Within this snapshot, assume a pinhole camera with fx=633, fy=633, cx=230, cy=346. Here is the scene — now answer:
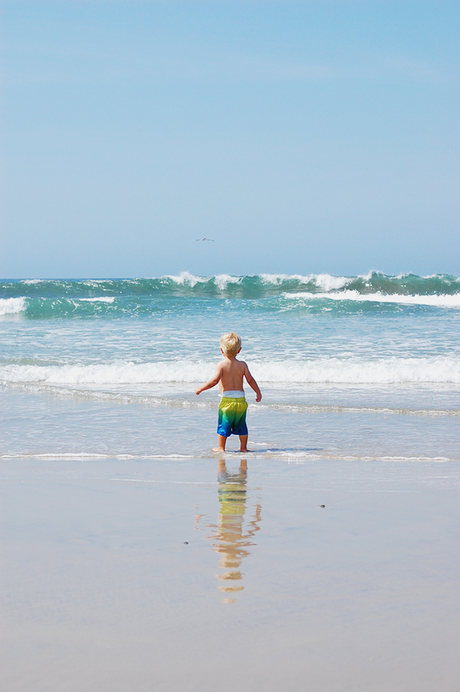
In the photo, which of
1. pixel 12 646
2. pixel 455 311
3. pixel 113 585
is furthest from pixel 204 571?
pixel 455 311

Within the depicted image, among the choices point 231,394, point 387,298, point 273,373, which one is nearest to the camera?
point 231,394

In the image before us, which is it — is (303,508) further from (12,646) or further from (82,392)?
(82,392)

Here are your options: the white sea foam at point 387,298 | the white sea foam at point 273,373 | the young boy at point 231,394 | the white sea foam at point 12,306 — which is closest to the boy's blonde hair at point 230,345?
the young boy at point 231,394

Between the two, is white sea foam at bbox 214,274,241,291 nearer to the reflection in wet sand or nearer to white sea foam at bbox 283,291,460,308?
white sea foam at bbox 283,291,460,308

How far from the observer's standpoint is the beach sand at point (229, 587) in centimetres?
213

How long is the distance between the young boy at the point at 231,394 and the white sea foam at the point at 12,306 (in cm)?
2095

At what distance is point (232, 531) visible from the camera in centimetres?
357

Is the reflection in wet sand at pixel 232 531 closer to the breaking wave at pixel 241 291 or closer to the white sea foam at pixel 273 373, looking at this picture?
the white sea foam at pixel 273 373

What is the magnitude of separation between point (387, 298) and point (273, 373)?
Result: 19.7 m

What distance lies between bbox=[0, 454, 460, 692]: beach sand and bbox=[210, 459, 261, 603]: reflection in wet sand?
0.01m

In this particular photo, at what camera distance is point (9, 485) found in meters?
4.61

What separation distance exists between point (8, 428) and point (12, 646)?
5089mm

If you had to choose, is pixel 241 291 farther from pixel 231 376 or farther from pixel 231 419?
pixel 231 419

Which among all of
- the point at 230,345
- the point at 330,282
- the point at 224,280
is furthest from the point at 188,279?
the point at 230,345
